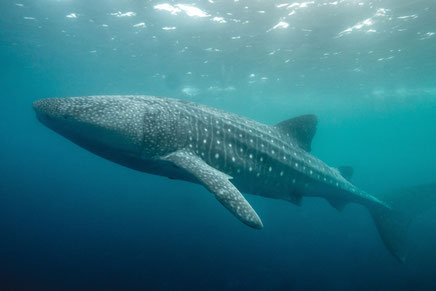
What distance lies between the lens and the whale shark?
13.8 feet

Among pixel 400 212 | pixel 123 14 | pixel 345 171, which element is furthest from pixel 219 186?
pixel 123 14

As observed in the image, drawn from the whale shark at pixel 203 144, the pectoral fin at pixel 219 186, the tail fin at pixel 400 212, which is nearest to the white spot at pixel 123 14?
the whale shark at pixel 203 144

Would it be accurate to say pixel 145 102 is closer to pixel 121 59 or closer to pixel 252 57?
pixel 252 57

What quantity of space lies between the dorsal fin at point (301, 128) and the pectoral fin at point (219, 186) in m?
3.38

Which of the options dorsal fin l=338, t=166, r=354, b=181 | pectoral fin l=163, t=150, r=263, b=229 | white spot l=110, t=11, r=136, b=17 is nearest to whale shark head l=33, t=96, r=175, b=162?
pectoral fin l=163, t=150, r=263, b=229

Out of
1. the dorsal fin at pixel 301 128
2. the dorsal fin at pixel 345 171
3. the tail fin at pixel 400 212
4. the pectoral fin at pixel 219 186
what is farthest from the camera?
the dorsal fin at pixel 345 171

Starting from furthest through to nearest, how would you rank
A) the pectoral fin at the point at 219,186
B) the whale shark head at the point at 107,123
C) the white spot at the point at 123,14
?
the white spot at the point at 123,14 < the whale shark head at the point at 107,123 < the pectoral fin at the point at 219,186

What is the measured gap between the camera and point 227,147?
218 inches

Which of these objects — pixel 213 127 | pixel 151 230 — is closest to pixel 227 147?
pixel 213 127

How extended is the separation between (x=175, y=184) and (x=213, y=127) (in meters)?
26.9

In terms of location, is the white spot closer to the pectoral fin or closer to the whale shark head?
the whale shark head

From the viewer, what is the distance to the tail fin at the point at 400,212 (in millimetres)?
8712

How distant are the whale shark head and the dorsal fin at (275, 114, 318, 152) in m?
3.83

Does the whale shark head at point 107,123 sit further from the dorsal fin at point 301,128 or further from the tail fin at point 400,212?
the tail fin at point 400,212
